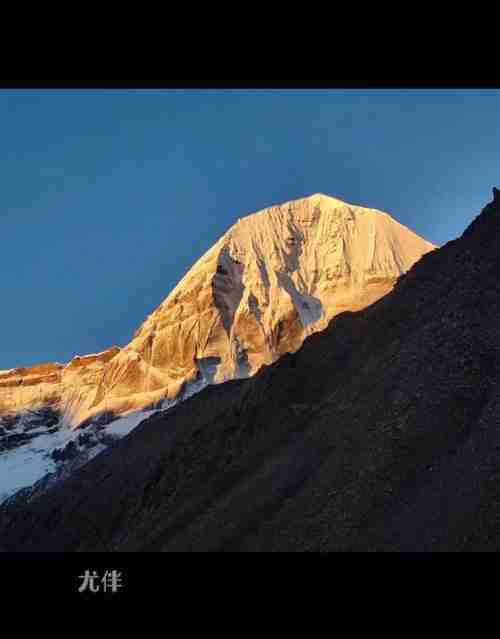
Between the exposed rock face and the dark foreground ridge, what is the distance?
54376 mm

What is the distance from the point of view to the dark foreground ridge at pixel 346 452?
21.6 metres

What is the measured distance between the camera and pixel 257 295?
343 ft

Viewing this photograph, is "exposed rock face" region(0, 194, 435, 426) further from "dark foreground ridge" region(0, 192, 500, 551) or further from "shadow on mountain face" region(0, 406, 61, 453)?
"dark foreground ridge" region(0, 192, 500, 551)

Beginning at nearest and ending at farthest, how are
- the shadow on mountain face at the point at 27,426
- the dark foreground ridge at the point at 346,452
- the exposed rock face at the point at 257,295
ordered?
the dark foreground ridge at the point at 346,452 → the exposed rock face at the point at 257,295 → the shadow on mountain face at the point at 27,426

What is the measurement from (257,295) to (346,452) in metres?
79.1

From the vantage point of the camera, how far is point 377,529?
21016 millimetres

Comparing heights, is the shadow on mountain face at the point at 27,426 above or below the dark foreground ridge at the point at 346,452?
above

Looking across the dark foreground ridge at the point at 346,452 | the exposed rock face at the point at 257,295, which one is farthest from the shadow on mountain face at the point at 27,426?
the dark foreground ridge at the point at 346,452

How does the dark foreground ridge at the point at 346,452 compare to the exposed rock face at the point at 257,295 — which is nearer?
the dark foreground ridge at the point at 346,452

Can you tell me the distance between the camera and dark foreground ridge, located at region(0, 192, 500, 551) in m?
21.6

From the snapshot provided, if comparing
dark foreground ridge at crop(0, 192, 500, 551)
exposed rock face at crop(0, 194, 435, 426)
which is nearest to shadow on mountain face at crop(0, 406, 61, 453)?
exposed rock face at crop(0, 194, 435, 426)

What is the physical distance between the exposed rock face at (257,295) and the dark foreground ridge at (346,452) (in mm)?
54376

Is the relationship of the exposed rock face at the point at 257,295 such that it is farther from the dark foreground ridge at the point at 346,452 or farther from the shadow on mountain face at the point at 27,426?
the dark foreground ridge at the point at 346,452
